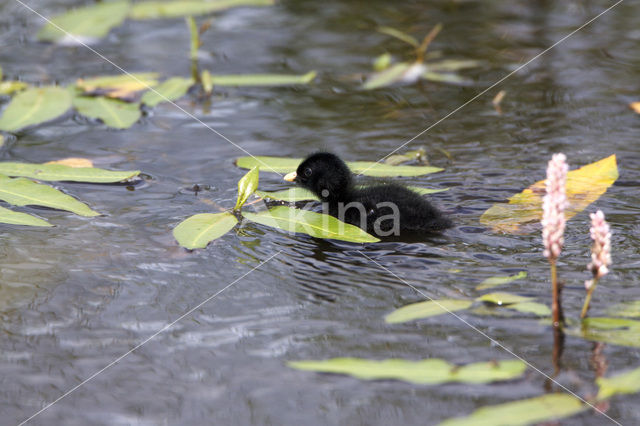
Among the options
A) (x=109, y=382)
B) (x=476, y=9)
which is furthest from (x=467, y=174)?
(x=476, y=9)

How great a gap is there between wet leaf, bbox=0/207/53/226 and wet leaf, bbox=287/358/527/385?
2.05 m

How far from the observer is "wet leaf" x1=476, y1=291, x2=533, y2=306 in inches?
140

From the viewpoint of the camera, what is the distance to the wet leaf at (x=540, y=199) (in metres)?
4.55

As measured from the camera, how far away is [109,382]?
10.4ft

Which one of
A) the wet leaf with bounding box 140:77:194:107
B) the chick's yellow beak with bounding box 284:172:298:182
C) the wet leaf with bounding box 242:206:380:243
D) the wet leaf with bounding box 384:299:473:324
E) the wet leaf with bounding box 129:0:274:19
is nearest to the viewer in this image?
the wet leaf with bounding box 384:299:473:324

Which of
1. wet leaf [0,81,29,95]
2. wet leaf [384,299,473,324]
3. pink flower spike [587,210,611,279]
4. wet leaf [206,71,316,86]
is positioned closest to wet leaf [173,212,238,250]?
wet leaf [384,299,473,324]

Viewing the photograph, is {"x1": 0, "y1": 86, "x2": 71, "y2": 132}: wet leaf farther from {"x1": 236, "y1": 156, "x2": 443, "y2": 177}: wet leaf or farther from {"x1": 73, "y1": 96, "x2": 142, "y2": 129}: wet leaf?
{"x1": 236, "y1": 156, "x2": 443, "y2": 177}: wet leaf

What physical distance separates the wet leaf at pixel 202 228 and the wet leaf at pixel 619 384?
2.11 m

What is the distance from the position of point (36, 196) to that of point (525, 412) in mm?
3214

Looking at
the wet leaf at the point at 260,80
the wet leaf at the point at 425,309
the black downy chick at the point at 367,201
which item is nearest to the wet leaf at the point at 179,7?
the wet leaf at the point at 260,80

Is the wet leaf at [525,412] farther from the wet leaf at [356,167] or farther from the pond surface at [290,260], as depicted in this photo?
the wet leaf at [356,167]

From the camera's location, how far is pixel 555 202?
299 cm

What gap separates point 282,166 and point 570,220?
1924mm

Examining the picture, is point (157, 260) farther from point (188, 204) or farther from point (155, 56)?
point (155, 56)
